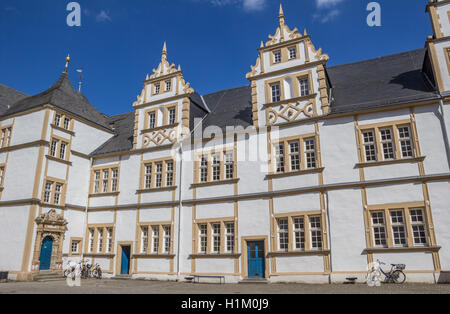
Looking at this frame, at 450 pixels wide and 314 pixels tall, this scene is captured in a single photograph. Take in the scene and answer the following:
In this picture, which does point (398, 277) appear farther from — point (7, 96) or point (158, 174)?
point (7, 96)

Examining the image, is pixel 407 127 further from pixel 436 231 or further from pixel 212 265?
pixel 212 265

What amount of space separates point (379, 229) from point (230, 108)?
13335mm

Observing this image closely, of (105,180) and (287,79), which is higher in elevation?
(287,79)

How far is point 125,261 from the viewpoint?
→ 79.6 feet

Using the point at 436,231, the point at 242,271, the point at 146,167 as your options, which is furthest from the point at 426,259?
the point at 146,167

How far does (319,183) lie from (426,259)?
595 cm

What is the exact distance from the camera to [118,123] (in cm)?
3209

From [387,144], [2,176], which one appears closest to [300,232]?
[387,144]

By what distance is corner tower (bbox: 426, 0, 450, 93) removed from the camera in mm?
18250

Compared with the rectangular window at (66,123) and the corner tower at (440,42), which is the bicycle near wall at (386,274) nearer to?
the corner tower at (440,42)

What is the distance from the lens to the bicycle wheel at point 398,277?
16.2 metres

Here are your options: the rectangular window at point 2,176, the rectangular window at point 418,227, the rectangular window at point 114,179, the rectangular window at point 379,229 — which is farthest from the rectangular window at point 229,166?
the rectangular window at point 2,176

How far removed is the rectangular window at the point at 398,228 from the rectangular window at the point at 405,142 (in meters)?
2.92

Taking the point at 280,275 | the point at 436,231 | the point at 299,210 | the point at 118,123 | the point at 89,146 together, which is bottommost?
the point at 280,275
